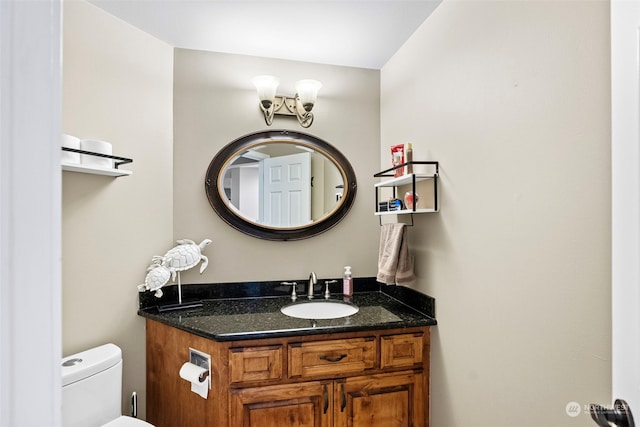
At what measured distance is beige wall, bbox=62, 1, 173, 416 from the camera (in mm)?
1707

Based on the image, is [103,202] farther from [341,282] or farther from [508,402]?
[508,402]

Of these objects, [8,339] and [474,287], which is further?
[474,287]

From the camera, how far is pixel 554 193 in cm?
104

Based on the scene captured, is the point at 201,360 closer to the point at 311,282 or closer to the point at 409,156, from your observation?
the point at 311,282

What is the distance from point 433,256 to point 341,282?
→ 782mm

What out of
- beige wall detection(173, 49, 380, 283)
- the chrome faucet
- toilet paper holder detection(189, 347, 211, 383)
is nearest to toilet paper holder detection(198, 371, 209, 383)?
toilet paper holder detection(189, 347, 211, 383)

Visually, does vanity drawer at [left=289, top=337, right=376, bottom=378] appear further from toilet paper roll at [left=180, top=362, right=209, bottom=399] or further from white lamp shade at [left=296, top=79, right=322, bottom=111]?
white lamp shade at [left=296, top=79, right=322, bottom=111]

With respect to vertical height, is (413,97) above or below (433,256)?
above

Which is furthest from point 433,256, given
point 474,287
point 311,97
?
point 311,97

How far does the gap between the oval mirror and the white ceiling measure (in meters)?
0.55

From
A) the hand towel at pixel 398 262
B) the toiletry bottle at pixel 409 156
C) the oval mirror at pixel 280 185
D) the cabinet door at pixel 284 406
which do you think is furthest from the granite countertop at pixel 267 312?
the toiletry bottle at pixel 409 156

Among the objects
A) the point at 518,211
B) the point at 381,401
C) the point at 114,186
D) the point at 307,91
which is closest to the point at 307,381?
the point at 381,401

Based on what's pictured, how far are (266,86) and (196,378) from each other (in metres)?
1.64

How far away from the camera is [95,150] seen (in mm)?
1652
